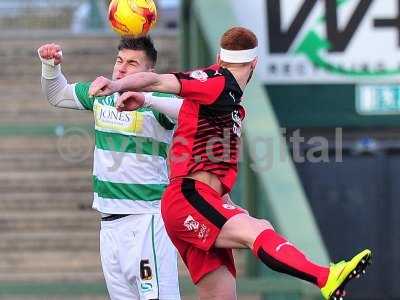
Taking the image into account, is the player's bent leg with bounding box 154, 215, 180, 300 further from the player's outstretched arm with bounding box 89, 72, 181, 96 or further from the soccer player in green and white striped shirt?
the player's outstretched arm with bounding box 89, 72, 181, 96

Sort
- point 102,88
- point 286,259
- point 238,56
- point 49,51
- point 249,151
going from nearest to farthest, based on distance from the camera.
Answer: point 102,88, point 286,259, point 238,56, point 49,51, point 249,151

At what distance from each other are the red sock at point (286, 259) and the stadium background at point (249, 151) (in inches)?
45.0

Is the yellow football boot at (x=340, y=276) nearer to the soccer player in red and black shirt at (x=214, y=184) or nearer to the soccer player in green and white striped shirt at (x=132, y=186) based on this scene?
the soccer player in red and black shirt at (x=214, y=184)

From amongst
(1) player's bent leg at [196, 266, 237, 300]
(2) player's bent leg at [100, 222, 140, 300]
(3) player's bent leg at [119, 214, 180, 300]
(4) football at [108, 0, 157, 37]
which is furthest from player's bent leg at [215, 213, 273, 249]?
(4) football at [108, 0, 157, 37]

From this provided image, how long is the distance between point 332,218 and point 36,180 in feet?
12.1

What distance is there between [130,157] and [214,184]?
2.33 feet

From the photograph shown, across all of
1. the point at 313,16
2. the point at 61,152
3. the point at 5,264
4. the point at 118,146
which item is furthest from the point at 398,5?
the point at 118,146

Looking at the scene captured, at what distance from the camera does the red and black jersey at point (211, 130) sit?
6.53m

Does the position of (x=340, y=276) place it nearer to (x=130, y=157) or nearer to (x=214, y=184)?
(x=214, y=184)

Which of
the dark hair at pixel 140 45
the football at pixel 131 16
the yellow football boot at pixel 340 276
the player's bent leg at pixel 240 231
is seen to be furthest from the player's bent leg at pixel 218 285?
the football at pixel 131 16

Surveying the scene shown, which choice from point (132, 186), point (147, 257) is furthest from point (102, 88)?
point (147, 257)

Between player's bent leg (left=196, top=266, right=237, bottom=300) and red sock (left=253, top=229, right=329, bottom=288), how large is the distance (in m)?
0.48

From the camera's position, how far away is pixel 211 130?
21.8 ft

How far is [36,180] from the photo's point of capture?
10586mm
